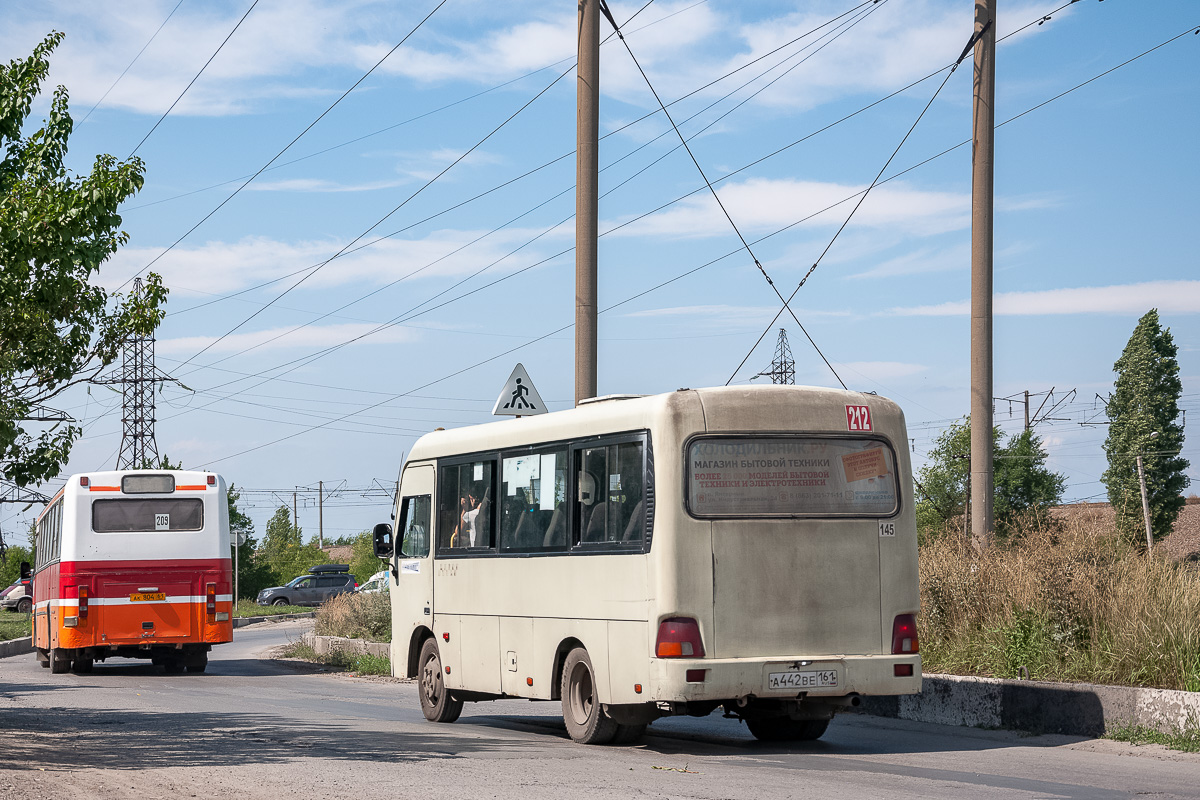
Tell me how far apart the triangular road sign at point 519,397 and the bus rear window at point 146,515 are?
30.3 ft

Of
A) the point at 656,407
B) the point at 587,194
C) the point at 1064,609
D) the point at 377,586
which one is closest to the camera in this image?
the point at 656,407

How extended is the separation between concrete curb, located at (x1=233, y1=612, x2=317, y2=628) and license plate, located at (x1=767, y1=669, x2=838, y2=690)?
3830 cm

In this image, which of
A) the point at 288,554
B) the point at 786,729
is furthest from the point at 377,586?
the point at 288,554

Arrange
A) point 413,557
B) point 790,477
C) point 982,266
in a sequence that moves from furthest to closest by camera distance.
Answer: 1. point 982,266
2. point 413,557
3. point 790,477

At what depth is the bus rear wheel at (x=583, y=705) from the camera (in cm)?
1155

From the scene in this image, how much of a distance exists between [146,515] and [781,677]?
15.0 metres

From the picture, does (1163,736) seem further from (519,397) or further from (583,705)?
(519,397)

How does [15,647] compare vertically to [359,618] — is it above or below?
below

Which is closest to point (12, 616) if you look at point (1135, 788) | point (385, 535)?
point (385, 535)

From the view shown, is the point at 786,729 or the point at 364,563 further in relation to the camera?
the point at 364,563

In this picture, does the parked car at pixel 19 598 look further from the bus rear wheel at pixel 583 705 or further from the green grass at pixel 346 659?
the bus rear wheel at pixel 583 705

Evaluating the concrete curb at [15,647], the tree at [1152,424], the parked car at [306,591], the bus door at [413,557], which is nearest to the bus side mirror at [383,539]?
the bus door at [413,557]

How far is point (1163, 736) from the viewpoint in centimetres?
1076

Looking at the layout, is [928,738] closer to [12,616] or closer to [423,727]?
[423,727]
